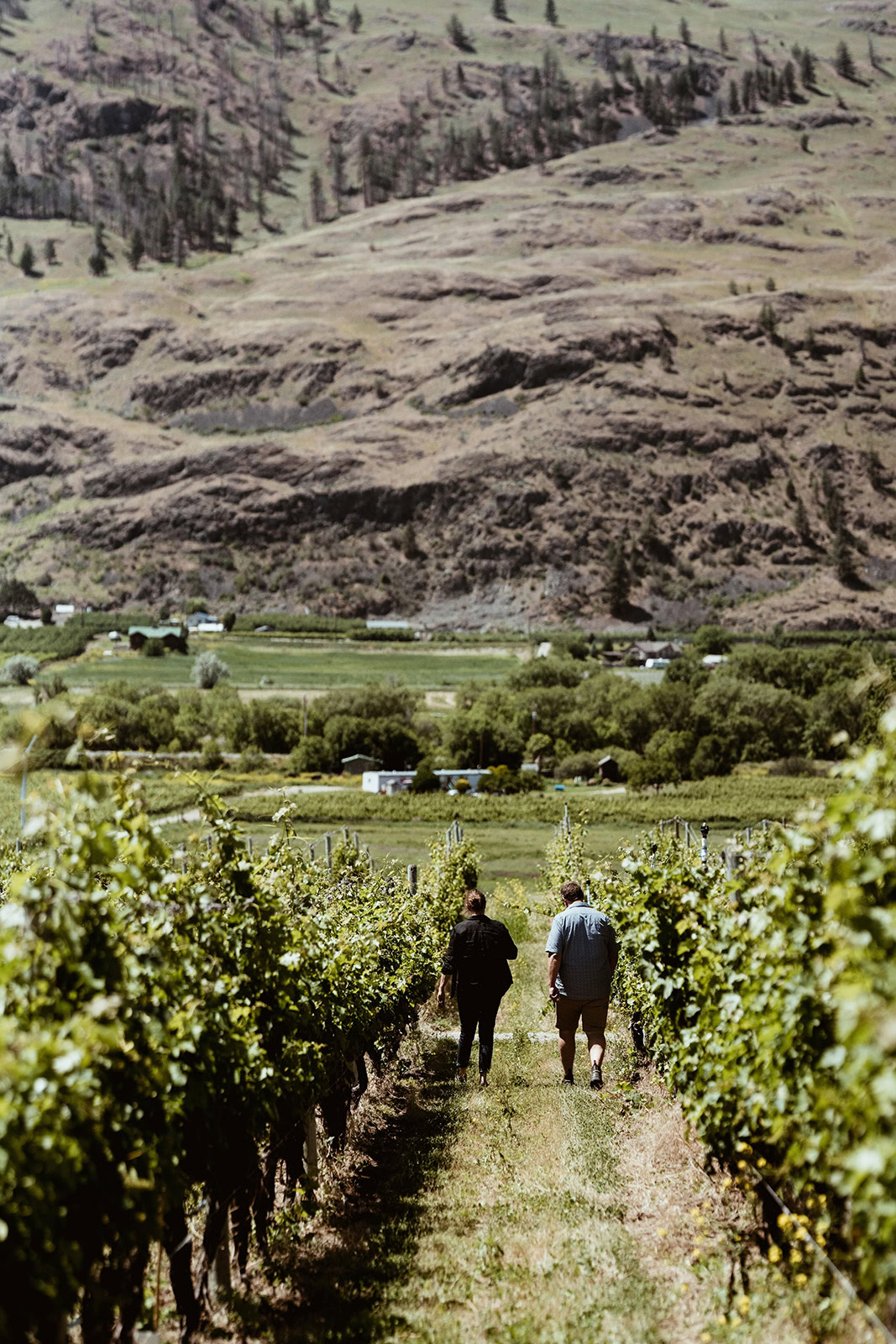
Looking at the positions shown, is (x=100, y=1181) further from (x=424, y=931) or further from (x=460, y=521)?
(x=460, y=521)

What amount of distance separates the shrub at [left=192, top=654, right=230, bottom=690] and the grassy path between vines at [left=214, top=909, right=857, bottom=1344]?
10755 centimetres

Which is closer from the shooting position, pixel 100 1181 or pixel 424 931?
pixel 100 1181

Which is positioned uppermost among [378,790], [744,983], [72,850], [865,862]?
[865,862]

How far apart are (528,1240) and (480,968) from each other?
→ 4.45 meters

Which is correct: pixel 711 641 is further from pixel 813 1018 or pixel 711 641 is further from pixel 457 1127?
pixel 813 1018

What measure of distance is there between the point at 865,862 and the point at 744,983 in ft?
7.11

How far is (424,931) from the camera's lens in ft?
56.0

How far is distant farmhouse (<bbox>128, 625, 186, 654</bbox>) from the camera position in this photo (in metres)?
132

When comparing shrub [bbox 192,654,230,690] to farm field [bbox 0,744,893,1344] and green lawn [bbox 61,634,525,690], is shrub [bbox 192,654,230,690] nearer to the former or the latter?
green lawn [bbox 61,634,525,690]

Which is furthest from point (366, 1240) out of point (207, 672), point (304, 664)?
point (304, 664)

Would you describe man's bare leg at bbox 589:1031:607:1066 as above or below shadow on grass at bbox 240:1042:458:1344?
below

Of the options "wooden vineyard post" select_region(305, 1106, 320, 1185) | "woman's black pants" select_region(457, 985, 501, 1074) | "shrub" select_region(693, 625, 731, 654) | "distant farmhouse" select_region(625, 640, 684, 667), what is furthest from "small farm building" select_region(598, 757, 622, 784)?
"wooden vineyard post" select_region(305, 1106, 320, 1185)

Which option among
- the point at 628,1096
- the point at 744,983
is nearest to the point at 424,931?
the point at 628,1096

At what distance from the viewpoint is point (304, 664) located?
5103 inches
